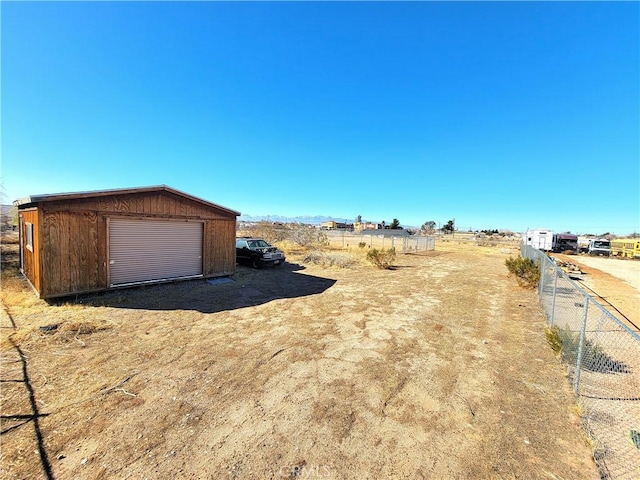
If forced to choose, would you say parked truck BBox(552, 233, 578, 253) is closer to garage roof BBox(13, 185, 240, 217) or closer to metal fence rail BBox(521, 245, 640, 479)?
metal fence rail BBox(521, 245, 640, 479)

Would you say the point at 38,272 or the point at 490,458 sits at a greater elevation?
the point at 38,272

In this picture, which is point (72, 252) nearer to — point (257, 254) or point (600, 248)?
point (257, 254)

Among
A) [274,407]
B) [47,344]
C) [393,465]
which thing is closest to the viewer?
[393,465]

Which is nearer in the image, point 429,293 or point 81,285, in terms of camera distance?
point 81,285

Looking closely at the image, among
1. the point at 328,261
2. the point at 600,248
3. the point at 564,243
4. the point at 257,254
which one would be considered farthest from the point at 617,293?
the point at 564,243

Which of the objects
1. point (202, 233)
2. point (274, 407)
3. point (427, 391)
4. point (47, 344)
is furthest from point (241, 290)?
point (427, 391)

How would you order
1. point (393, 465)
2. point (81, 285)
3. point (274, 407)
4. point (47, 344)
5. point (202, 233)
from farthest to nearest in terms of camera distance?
point (202, 233) < point (81, 285) < point (47, 344) < point (274, 407) < point (393, 465)

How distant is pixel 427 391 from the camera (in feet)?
12.8

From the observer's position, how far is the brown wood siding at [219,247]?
10586mm

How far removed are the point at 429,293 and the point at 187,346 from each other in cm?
769

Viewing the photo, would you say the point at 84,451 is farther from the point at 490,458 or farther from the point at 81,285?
the point at 81,285

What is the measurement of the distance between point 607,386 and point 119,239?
11176 mm

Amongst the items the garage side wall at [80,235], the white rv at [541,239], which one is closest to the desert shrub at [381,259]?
the garage side wall at [80,235]

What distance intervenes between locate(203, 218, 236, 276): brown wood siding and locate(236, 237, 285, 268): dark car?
2032mm
